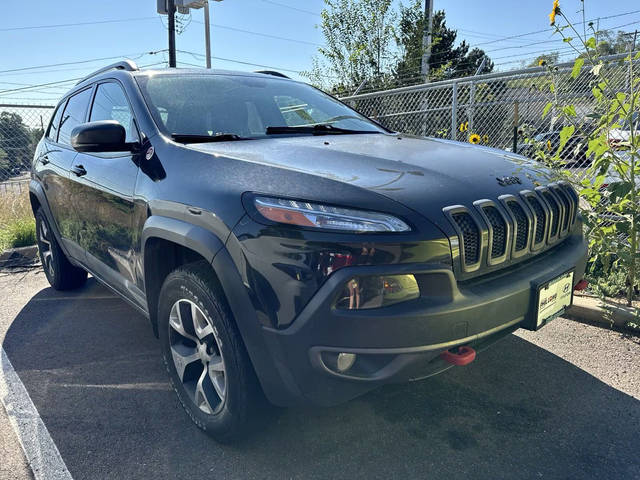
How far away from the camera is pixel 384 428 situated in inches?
91.0

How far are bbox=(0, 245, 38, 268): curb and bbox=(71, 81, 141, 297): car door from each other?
3.23 m

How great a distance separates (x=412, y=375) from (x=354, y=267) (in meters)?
0.46

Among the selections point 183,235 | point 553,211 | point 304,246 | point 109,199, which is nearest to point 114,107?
point 109,199

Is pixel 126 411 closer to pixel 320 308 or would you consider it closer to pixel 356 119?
pixel 320 308

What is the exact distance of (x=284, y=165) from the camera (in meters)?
2.02

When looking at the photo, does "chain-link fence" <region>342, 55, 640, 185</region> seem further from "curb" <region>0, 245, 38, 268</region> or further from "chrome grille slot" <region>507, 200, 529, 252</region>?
"curb" <region>0, 245, 38, 268</region>

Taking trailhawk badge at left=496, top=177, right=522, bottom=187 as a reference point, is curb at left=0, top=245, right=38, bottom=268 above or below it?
below

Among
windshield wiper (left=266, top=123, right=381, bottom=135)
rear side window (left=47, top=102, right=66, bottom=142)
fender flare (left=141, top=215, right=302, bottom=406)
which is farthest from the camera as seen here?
rear side window (left=47, top=102, right=66, bottom=142)

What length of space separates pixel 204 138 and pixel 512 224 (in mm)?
1495

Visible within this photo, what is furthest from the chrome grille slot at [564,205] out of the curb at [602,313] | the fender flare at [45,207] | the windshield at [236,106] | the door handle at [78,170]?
the fender flare at [45,207]

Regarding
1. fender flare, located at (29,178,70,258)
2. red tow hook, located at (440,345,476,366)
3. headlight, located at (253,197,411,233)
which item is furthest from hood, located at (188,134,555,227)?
fender flare, located at (29,178,70,258)

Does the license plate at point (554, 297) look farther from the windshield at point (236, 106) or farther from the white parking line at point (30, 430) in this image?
the white parking line at point (30, 430)

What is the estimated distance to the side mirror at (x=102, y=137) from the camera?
2506 millimetres

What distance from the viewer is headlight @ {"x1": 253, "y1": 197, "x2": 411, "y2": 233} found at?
1.73 meters
